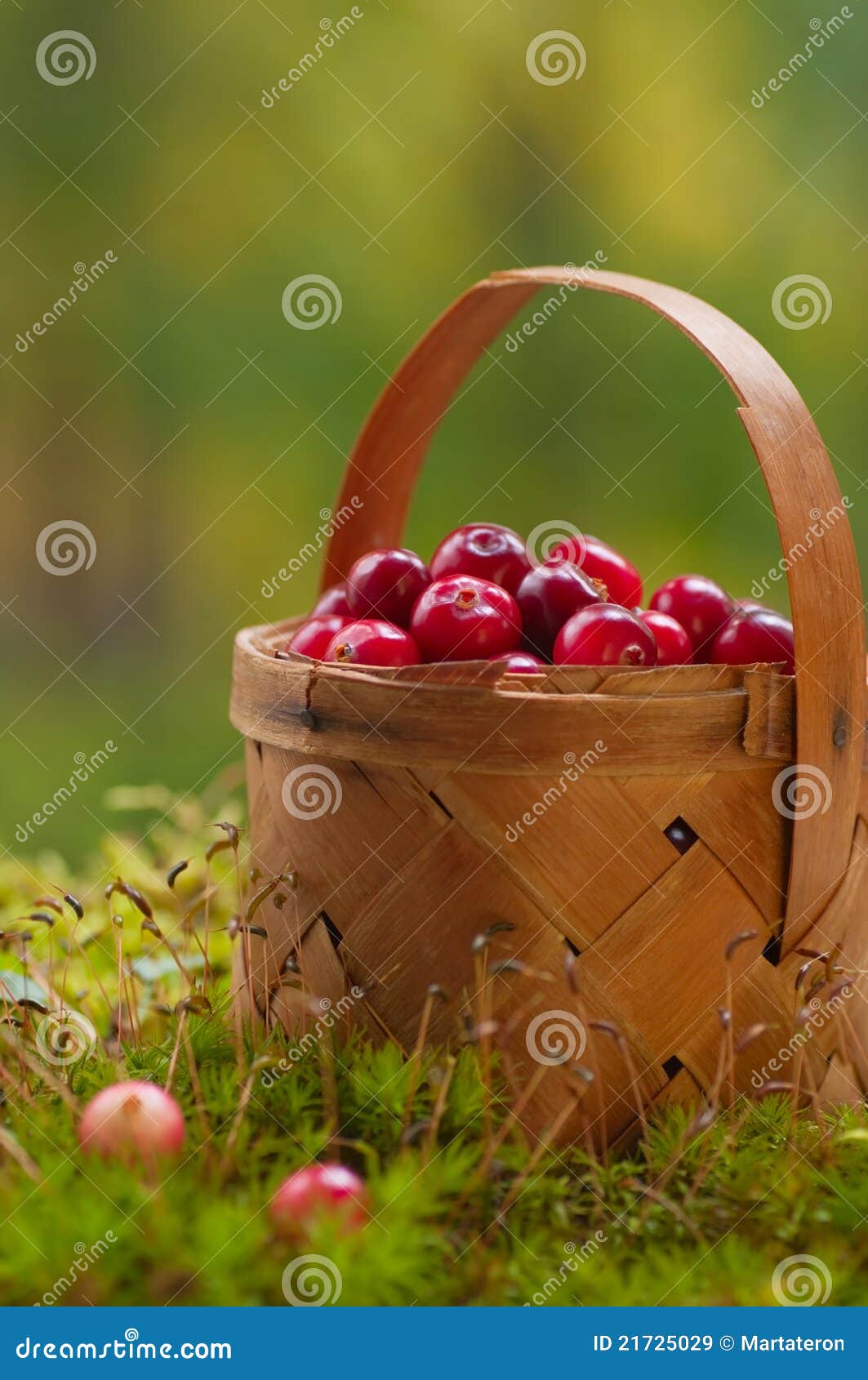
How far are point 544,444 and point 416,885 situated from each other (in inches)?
118

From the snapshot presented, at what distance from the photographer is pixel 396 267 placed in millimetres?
3812

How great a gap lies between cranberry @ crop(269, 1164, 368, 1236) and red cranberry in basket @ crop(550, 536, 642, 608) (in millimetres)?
633

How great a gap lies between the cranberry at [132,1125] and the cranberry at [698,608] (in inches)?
25.9

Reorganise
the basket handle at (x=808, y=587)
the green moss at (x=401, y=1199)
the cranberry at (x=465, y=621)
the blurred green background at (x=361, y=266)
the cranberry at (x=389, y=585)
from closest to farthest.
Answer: the green moss at (x=401, y=1199), the basket handle at (x=808, y=587), the cranberry at (x=465, y=621), the cranberry at (x=389, y=585), the blurred green background at (x=361, y=266)

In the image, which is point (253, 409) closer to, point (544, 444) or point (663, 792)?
point (544, 444)

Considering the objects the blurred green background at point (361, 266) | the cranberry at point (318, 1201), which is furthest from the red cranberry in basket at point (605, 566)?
the blurred green background at point (361, 266)

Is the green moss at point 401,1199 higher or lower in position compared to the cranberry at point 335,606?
lower

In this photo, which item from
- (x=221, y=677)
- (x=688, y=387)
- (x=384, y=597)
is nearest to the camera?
(x=384, y=597)

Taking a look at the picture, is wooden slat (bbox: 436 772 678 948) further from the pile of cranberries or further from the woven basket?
the pile of cranberries

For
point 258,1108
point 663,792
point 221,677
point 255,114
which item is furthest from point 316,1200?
point 255,114

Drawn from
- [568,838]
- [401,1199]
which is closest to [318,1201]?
Answer: [401,1199]

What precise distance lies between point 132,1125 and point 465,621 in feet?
1.60

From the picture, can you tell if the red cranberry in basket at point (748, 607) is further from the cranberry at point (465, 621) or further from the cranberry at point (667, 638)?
the cranberry at point (465, 621)

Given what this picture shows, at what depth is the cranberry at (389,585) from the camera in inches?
49.1
